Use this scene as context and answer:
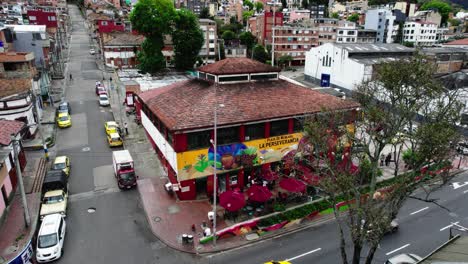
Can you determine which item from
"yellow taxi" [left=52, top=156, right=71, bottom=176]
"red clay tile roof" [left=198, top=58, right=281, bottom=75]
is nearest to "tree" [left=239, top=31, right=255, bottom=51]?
"red clay tile roof" [left=198, top=58, right=281, bottom=75]

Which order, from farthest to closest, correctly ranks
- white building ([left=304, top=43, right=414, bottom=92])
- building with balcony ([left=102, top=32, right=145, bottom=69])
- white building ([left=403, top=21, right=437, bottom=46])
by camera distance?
white building ([left=403, top=21, right=437, bottom=46]) → building with balcony ([left=102, top=32, right=145, bottom=69]) → white building ([left=304, top=43, right=414, bottom=92])

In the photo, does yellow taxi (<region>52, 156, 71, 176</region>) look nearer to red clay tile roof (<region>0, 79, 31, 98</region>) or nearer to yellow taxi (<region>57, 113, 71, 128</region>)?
yellow taxi (<region>57, 113, 71, 128</region>)

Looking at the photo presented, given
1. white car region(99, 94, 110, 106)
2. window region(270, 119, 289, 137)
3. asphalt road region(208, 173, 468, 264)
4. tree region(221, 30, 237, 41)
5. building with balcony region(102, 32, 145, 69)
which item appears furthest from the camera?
tree region(221, 30, 237, 41)

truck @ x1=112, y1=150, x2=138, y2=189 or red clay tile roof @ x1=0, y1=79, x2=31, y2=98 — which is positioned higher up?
red clay tile roof @ x1=0, y1=79, x2=31, y2=98

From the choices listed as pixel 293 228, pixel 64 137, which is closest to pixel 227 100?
pixel 293 228

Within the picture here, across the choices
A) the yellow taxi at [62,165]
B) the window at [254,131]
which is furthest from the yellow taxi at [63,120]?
the window at [254,131]
